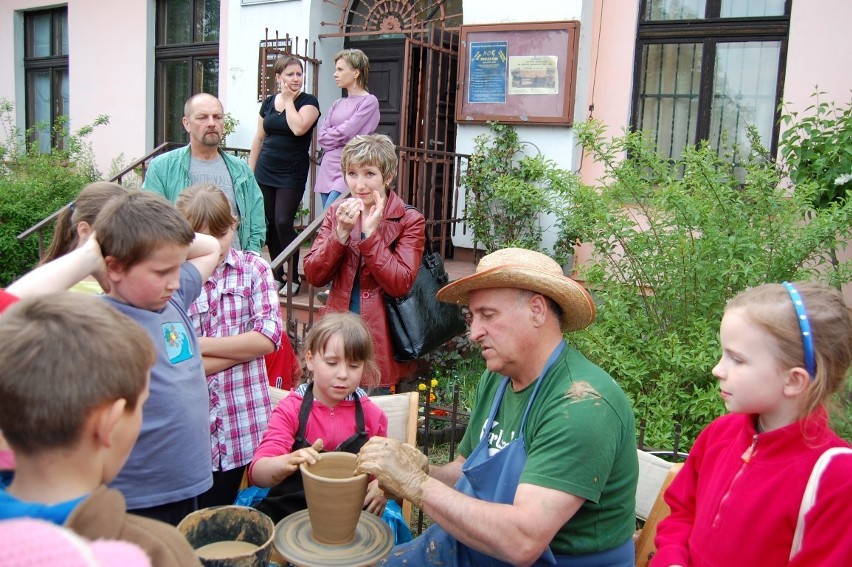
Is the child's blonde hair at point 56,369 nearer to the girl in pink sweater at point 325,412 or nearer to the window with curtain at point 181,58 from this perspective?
the girl in pink sweater at point 325,412

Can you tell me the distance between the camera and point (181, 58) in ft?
32.4

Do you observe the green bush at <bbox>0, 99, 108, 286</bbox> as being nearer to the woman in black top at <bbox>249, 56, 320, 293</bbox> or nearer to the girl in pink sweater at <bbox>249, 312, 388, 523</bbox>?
the woman in black top at <bbox>249, 56, 320, 293</bbox>

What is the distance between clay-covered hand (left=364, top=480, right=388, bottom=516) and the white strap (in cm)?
119

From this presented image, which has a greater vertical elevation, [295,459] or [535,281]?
[535,281]

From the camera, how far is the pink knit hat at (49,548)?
3.08ft

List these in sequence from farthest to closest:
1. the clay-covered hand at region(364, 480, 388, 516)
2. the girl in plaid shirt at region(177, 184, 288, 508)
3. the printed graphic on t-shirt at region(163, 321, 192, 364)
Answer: the girl in plaid shirt at region(177, 184, 288, 508) → the clay-covered hand at region(364, 480, 388, 516) → the printed graphic on t-shirt at region(163, 321, 192, 364)

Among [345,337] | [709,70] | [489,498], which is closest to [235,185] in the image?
[345,337]

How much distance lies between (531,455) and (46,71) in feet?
39.6

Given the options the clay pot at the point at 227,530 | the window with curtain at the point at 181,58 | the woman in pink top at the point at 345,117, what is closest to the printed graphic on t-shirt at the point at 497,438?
the clay pot at the point at 227,530

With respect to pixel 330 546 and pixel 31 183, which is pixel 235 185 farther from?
pixel 31 183

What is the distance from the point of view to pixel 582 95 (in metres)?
6.61

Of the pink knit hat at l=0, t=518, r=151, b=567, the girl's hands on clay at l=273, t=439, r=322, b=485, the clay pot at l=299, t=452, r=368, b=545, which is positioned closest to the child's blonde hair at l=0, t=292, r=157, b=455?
the pink knit hat at l=0, t=518, r=151, b=567

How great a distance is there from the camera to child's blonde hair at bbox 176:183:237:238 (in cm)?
274

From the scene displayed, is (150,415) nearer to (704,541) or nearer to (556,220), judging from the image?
(704,541)
